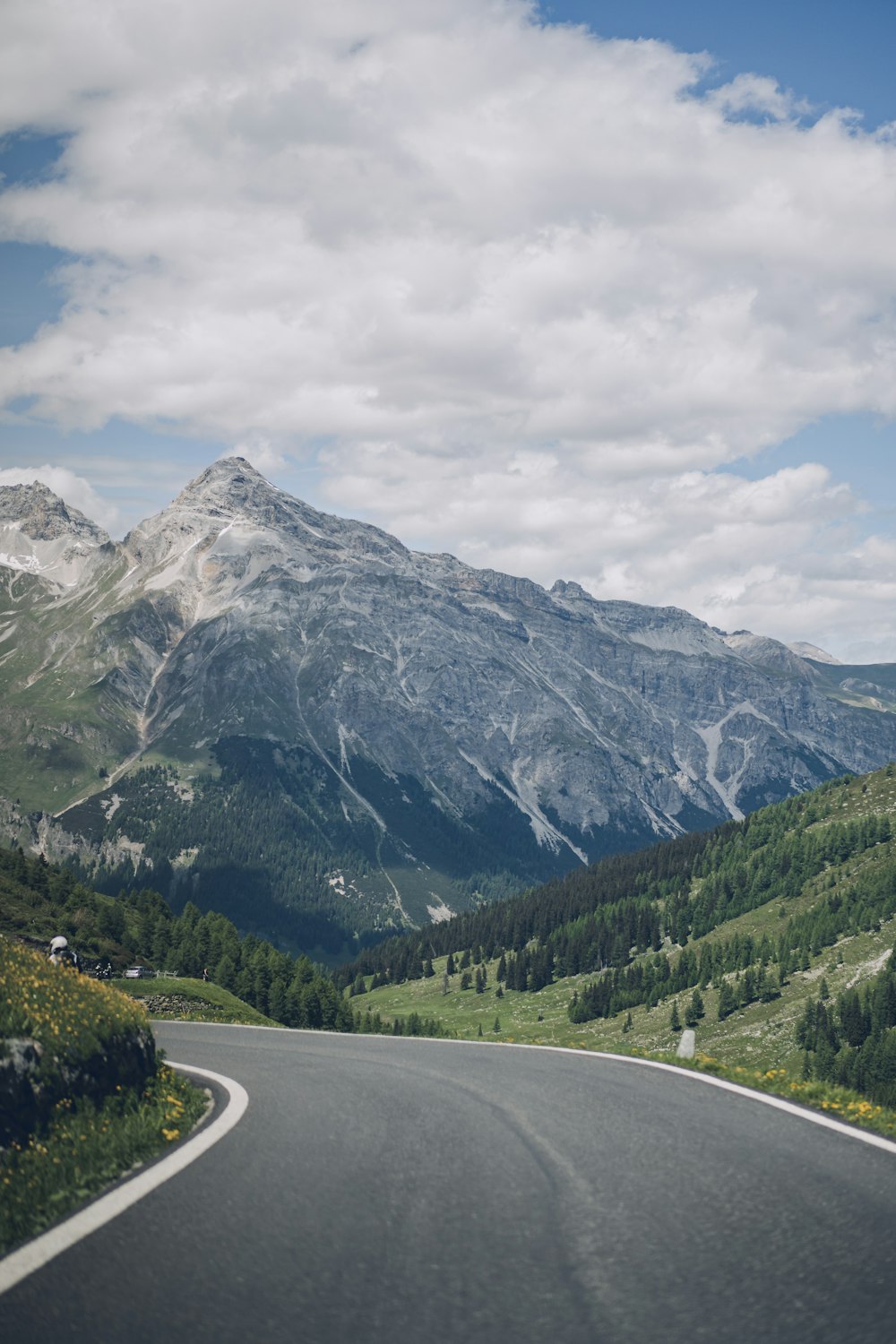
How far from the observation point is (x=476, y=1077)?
19.2m

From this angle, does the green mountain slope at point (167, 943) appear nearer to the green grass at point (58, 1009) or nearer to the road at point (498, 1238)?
the green grass at point (58, 1009)

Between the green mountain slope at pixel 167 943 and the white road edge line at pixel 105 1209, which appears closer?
the white road edge line at pixel 105 1209

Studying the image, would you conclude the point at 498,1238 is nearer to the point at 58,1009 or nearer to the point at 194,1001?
the point at 58,1009

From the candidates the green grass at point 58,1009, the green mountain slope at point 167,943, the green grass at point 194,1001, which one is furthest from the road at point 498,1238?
the green mountain slope at point 167,943

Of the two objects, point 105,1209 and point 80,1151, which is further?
point 80,1151

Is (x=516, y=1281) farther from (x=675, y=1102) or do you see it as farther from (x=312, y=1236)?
(x=675, y=1102)

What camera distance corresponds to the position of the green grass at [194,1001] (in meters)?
50.0

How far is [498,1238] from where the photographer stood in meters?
8.77

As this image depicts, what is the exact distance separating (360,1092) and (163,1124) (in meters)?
4.36

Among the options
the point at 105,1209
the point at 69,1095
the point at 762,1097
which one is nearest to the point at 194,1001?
the point at 69,1095

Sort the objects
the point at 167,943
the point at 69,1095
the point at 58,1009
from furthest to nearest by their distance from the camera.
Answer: the point at 167,943
the point at 58,1009
the point at 69,1095

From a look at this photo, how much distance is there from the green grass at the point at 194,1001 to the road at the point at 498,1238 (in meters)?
37.1

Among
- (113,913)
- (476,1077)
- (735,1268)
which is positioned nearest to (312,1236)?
(735,1268)

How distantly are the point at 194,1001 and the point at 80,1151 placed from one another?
4859cm
